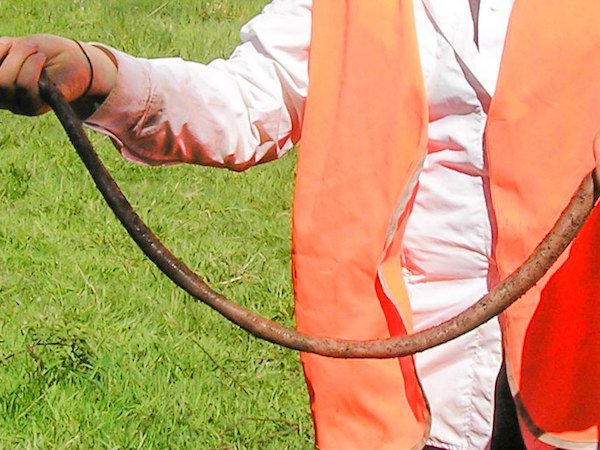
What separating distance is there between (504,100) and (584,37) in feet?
0.43

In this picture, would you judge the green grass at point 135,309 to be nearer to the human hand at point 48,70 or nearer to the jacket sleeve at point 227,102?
the jacket sleeve at point 227,102

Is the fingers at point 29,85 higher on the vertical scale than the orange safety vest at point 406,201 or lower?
higher

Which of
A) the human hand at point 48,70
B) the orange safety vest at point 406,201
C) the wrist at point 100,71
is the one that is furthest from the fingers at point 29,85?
the orange safety vest at point 406,201

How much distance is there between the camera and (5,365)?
3.54 m

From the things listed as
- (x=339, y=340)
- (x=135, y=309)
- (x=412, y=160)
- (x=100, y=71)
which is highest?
(x=100, y=71)

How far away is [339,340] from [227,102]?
0.39m

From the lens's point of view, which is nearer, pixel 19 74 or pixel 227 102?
pixel 19 74

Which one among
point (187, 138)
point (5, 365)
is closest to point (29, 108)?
point (187, 138)

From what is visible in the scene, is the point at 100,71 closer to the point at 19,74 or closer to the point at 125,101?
the point at 125,101

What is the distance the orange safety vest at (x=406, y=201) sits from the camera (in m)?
1.75

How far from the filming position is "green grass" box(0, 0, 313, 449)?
336 cm

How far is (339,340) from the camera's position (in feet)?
5.67

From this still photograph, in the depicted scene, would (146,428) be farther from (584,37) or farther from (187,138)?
(584,37)

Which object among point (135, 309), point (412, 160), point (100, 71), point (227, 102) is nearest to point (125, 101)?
point (100, 71)
